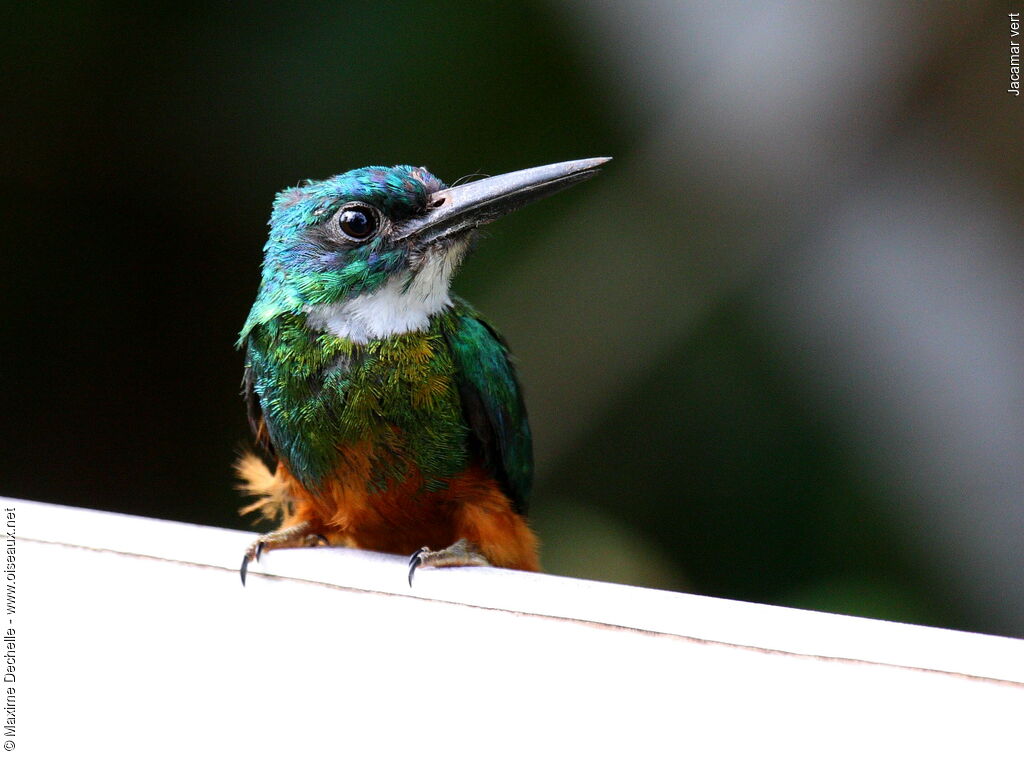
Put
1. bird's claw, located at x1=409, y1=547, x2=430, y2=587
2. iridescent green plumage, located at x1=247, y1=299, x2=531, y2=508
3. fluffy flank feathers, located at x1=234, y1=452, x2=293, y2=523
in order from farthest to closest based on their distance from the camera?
fluffy flank feathers, located at x1=234, y1=452, x2=293, y2=523 → iridescent green plumage, located at x1=247, y1=299, x2=531, y2=508 → bird's claw, located at x1=409, y1=547, x2=430, y2=587

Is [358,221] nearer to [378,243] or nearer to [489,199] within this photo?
[378,243]

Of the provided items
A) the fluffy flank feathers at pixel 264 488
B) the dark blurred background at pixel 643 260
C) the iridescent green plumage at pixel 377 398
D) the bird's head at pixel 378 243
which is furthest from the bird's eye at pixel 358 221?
the dark blurred background at pixel 643 260

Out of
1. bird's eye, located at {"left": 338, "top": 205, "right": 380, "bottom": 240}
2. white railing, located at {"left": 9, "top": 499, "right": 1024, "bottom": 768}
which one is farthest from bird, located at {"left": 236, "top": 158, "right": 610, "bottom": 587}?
white railing, located at {"left": 9, "top": 499, "right": 1024, "bottom": 768}

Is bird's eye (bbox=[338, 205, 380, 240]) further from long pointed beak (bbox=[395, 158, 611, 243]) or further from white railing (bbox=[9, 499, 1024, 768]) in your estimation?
white railing (bbox=[9, 499, 1024, 768])

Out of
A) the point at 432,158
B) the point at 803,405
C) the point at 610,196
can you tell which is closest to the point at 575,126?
the point at 610,196

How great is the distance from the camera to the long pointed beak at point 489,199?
139cm

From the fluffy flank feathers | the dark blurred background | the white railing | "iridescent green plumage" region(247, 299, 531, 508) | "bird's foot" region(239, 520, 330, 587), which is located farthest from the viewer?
the dark blurred background

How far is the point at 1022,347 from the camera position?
89.7 inches

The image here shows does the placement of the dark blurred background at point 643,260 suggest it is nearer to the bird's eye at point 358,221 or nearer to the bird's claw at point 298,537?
the bird's claw at point 298,537

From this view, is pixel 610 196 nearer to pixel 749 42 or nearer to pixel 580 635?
pixel 749 42

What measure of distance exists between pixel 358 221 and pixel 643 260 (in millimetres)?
1313

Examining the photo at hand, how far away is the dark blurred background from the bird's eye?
125cm

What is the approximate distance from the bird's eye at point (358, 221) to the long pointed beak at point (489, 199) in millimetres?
38

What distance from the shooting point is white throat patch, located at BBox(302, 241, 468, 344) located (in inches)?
54.3
